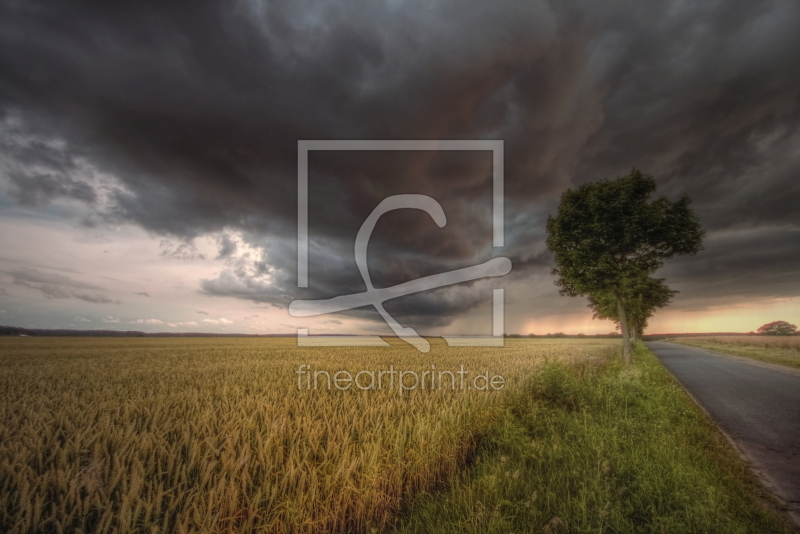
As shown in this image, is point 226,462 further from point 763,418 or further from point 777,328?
point 777,328

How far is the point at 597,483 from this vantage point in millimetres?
3977

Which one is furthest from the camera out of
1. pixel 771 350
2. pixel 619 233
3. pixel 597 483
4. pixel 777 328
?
pixel 777 328

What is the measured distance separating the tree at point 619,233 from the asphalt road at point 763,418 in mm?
4505

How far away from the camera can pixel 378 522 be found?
11.3 feet

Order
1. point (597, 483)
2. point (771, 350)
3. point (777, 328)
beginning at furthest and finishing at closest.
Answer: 1. point (777, 328)
2. point (771, 350)
3. point (597, 483)

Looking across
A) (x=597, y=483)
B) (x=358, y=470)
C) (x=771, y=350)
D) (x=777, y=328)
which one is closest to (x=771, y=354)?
(x=771, y=350)

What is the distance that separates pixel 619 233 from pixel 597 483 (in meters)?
15.6

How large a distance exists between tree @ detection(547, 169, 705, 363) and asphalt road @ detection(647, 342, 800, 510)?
451cm

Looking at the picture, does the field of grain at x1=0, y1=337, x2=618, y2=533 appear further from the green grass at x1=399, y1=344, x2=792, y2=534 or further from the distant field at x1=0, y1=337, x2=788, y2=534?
the green grass at x1=399, y1=344, x2=792, y2=534

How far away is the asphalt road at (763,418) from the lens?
15.6 feet

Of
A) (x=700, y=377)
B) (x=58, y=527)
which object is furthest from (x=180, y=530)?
(x=700, y=377)

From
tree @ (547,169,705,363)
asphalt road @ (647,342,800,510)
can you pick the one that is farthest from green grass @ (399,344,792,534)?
tree @ (547,169,705,363)

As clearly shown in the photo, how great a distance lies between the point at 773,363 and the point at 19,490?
34627mm

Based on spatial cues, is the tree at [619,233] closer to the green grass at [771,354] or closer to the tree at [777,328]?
the green grass at [771,354]
